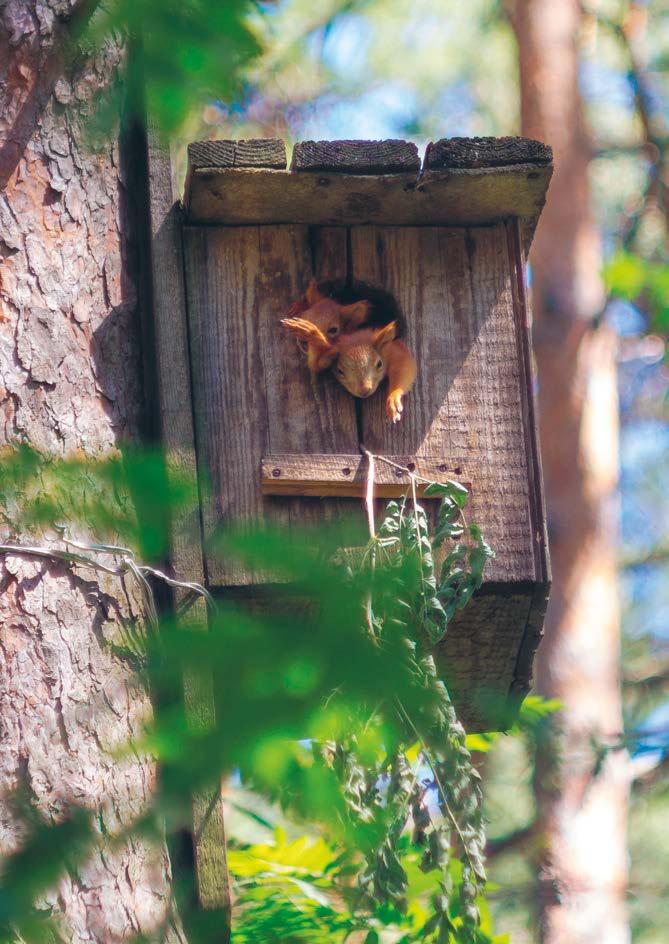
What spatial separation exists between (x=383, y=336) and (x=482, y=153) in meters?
0.49

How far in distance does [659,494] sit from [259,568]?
9.19m

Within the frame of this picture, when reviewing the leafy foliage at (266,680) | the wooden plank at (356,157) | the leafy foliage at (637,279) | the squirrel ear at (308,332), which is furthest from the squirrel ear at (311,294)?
the leafy foliage at (266,680)

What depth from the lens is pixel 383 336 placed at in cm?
300

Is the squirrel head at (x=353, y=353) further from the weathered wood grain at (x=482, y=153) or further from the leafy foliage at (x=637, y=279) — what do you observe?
the leafy foliage at (x=637, y=279)

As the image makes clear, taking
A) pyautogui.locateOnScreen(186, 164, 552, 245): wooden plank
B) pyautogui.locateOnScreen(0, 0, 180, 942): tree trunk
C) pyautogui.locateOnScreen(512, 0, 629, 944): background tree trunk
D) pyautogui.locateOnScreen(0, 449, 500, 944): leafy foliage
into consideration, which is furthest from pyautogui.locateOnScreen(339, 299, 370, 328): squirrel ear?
pyautogui.locateOnScreen(512, 0, 629, 944): background tree trunk

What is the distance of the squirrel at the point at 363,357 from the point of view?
2.92 metres

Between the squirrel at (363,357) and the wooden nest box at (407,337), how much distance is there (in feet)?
0.15

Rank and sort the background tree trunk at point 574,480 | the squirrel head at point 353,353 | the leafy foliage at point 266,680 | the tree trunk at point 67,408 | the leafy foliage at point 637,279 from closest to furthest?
the leafy foliage at point 266,680, the tree trunk at point 67,408, the leafy foliage at point 637,279, the squirrel head at point 353,353, the background tree trunk at point 574,480

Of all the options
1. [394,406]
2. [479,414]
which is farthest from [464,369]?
[394,406]

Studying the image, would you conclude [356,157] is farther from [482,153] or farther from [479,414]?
[479,414]

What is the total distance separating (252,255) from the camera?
10.0 ft

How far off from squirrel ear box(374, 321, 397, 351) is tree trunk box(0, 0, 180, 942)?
1.85ft

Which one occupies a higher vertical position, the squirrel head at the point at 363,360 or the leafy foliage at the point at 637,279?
the leafy foliage at the point at 637,279

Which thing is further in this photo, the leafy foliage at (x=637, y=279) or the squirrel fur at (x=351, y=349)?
the squirrel fur at (x=351, y=349)
